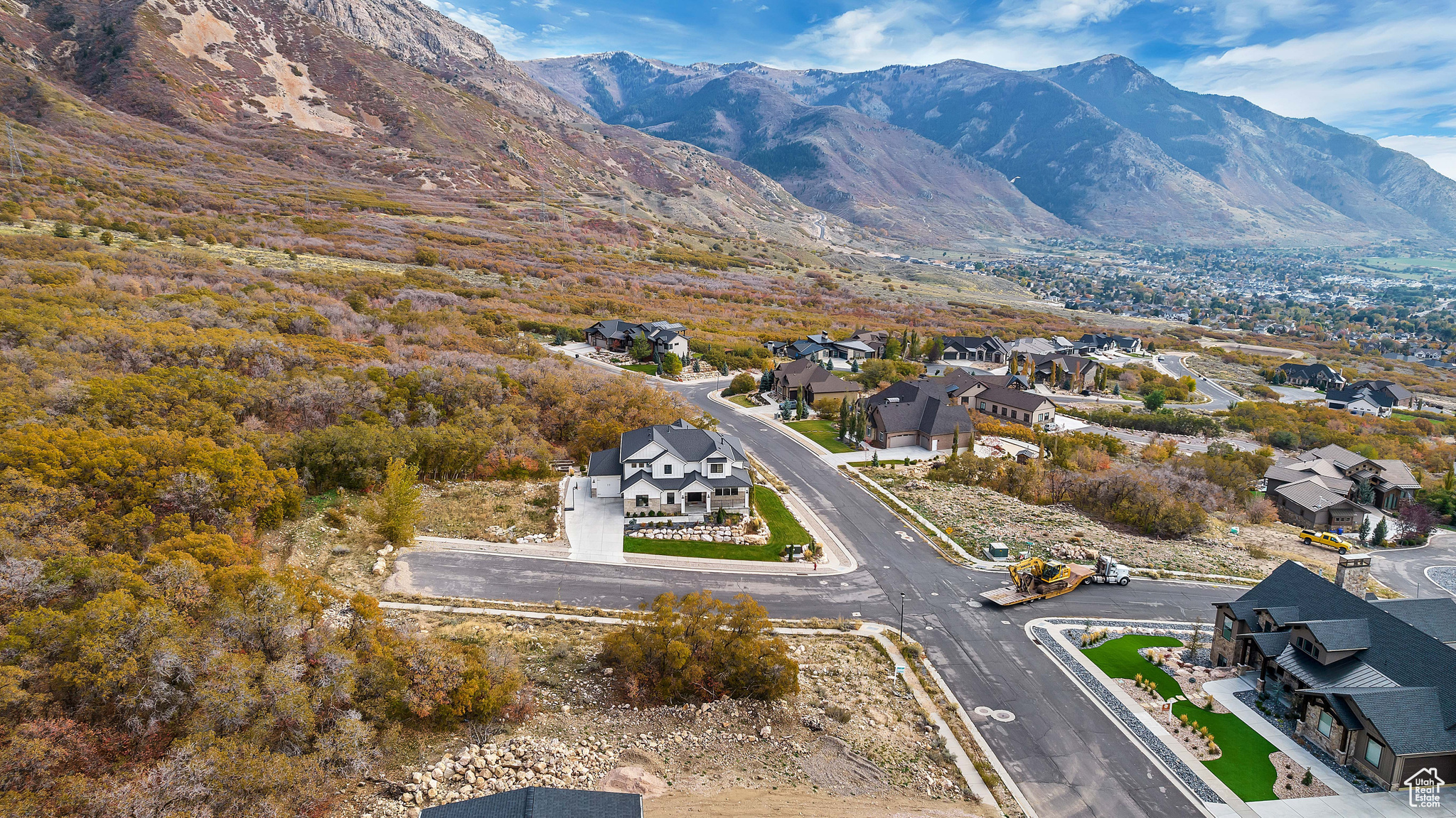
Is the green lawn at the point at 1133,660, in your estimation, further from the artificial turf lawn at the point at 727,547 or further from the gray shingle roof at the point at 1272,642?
the artificial turf lawn at the point at 727,547

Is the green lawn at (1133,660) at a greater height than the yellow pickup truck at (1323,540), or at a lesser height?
lesser

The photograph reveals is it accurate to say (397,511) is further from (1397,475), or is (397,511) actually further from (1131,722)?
(1397,475)

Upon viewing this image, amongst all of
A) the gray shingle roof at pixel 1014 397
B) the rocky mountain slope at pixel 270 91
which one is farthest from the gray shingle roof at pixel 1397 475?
the rocky mountain slope at pixel 270 91

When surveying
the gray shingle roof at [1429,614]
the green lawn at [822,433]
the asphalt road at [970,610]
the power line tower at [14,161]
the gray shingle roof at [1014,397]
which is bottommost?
the asphalt road at [970,610]

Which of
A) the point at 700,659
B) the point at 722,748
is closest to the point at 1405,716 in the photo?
the point at 722,748

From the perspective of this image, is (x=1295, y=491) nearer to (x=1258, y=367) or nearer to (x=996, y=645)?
(x=996, y=645)

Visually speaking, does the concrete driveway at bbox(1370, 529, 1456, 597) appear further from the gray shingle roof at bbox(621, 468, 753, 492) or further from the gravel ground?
the gray shingle roof at bbox(621, 468, 753, 492)
